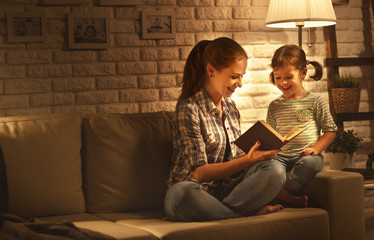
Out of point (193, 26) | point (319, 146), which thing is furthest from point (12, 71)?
point (319, 146)

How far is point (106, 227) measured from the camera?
7.47ft

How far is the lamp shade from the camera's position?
3.17 metres

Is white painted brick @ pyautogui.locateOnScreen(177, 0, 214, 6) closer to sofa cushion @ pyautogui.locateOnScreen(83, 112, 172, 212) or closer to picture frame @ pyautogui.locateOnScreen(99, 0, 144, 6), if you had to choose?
picture frame @ pyautogui.locateOnScreen(99, 0, 144, 6)

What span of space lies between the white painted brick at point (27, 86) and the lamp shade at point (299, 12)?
136 centimetres

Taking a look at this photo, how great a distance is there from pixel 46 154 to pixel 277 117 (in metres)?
1.31

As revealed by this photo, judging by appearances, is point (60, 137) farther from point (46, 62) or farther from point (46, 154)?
point (46, 62)

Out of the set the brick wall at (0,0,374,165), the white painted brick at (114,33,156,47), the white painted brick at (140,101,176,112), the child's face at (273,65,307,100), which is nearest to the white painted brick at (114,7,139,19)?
the brick wall at (0,0,374,165)

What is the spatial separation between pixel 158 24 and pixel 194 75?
730mm

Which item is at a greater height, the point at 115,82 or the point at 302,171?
the point at 115,82

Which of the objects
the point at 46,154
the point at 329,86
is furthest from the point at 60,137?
the point at 329,86

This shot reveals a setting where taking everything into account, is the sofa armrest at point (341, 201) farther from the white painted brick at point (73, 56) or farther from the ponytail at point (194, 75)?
the white painted brick at point (73, 56)

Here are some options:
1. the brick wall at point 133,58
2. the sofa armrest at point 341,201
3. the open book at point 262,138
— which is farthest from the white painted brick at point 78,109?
the sofa armrest at point 341,201

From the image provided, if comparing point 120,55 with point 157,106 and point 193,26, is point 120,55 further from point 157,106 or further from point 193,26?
point 193,26

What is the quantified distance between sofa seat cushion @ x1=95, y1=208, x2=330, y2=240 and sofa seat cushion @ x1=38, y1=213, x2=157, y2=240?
6 cm
